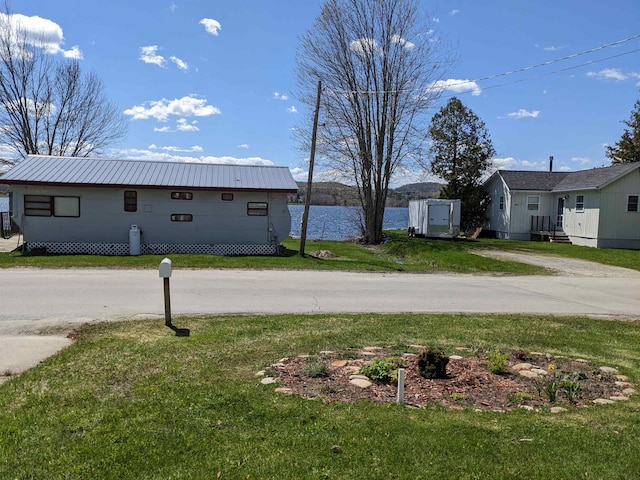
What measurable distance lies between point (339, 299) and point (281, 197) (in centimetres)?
1039

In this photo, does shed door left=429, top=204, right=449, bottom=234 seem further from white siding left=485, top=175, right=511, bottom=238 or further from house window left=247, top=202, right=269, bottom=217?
house window left=247, top=202, right=269, bottom=217

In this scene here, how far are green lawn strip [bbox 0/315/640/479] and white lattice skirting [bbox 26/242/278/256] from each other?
546 inches

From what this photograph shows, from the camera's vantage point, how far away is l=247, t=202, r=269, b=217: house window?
20.4 metres

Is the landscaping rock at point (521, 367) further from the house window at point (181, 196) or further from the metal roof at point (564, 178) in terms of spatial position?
the metal roof at point (564, 178)

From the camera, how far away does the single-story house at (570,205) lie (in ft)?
85.8

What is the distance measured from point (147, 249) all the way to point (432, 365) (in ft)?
53.8

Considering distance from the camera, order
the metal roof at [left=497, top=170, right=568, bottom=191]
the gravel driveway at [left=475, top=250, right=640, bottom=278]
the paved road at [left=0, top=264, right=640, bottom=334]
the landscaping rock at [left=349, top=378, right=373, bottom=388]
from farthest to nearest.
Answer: the metal roof at [left=497, top=170, right=568, bottom=191] → the gravel driveway at [left=475, top=250, right=640, bottom=278] → the paved road at [left=0, top=264, right=640, bottom=334] → the landscaping rock at [left=349, top=378, right=373, bottom=388]

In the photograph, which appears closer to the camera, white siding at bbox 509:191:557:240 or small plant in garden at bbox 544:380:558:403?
small plant in garden at bbox 544:380:558:403

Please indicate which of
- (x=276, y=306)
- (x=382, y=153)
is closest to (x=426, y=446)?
(x=276, y=306)

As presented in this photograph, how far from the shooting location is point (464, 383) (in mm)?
5066

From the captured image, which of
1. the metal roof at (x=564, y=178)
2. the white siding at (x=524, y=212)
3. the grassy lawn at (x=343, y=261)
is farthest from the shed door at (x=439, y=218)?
the grassy lawn at (x=343, y=261)

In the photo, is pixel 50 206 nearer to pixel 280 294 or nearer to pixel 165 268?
pixel 280 294

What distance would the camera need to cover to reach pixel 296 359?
577 centimetres

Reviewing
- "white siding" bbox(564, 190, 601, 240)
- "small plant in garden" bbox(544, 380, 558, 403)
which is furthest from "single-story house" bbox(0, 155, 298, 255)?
"white siding" bbox(564, 190, 601, 240)
